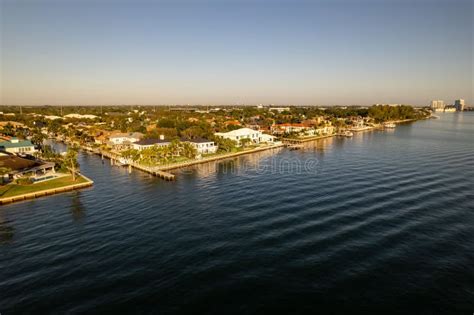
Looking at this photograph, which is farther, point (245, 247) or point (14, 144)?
point (14, 144)

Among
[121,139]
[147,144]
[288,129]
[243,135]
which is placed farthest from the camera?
[288,129]

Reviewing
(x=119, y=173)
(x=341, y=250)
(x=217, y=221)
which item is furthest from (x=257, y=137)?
(x=341, y=250)

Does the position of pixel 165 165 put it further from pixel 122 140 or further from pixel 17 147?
pixel 17 147

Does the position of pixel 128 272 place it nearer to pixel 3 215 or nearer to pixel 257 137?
pixel 3 215

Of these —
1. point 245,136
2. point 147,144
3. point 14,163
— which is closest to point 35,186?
point 14,163

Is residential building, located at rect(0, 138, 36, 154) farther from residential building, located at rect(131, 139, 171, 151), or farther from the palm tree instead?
the palm tree

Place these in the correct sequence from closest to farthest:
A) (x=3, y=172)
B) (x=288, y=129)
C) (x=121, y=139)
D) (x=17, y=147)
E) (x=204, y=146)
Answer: (x=3, y=172)
(x=17, y=147)
(x=204, y=146)
(x=121, y=139)
(x=288, y=129)
